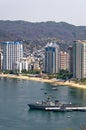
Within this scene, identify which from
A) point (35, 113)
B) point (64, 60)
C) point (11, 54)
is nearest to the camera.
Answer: point (35, 113)

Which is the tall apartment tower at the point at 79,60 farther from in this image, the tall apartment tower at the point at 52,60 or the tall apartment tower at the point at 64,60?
the tall apartment tower at the point at 64,60

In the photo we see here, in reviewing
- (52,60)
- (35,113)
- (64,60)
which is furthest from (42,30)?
(35,113)

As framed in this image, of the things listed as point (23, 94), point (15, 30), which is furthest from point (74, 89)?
point (15, 30)

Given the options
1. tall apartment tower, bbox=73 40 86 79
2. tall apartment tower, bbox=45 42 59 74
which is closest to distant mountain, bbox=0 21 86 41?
tall apartment tower, bbox=45 42 59 74

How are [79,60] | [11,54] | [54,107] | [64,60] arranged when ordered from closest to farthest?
[54,107]
[79,60]
[64,60]
[11,54]

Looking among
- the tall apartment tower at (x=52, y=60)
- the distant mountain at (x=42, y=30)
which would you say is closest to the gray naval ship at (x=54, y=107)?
the tall apartment tower at (x=52, y=60)

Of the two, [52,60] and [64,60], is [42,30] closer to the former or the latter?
[64,60]

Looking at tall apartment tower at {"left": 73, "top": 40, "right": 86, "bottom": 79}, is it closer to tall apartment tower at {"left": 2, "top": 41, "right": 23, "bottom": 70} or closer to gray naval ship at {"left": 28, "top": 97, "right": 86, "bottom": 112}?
tall apartment tower at {"left": 2, "top": 41, "right": 23, "bottom": 70}
